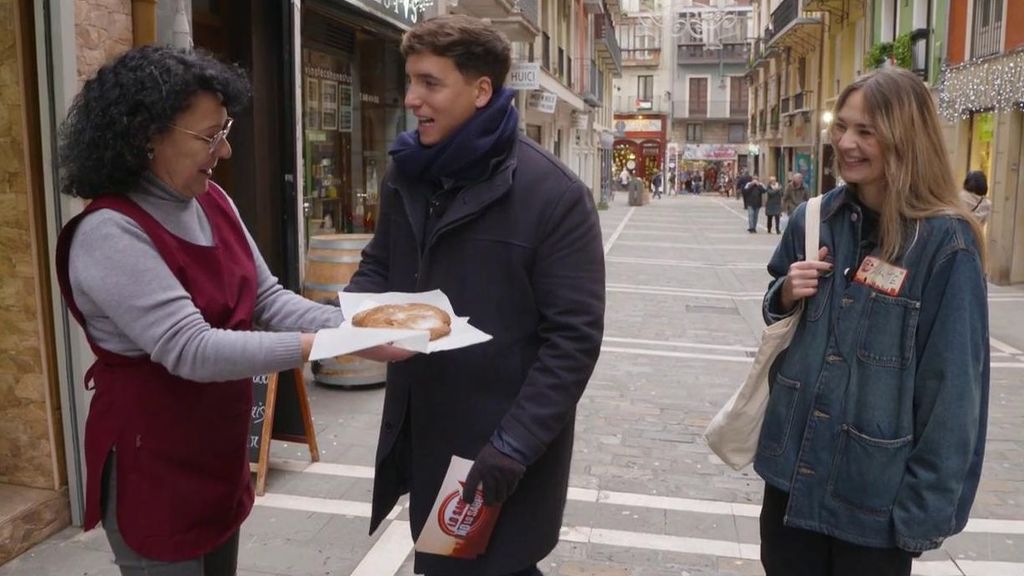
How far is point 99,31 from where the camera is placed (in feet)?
13.3

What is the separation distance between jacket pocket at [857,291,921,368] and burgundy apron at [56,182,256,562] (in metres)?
1.62

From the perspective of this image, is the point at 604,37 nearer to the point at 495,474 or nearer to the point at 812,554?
the point at 812,554

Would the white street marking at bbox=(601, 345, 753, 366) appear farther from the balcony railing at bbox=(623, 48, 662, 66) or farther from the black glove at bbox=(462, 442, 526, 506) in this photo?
the balcony railing at bbox=(623, 48, 662, 66)

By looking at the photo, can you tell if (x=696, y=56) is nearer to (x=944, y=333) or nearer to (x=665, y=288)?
(x=665, y=288)

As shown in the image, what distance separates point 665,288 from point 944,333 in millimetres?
10953

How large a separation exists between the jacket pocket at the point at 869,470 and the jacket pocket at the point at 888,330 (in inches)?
7.8

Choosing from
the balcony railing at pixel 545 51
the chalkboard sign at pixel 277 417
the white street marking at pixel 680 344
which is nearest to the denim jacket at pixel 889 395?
the chalkboard sign at pixel 277 417

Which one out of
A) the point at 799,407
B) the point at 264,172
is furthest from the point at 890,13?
the point at 799,407

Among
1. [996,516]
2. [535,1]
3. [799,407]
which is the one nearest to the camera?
[799,407]

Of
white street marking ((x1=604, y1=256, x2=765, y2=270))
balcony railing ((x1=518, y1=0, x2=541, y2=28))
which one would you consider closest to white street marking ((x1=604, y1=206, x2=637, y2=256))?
white street marking ((x1=604, y1=256, x2=765, y2=270))

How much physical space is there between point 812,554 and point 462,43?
5.57ft

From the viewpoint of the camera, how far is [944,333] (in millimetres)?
2205

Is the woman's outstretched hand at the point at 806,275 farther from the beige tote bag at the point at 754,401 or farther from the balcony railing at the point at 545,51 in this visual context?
the balcony railing at the point at 545,51

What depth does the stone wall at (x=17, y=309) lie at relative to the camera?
3809 millimetres
